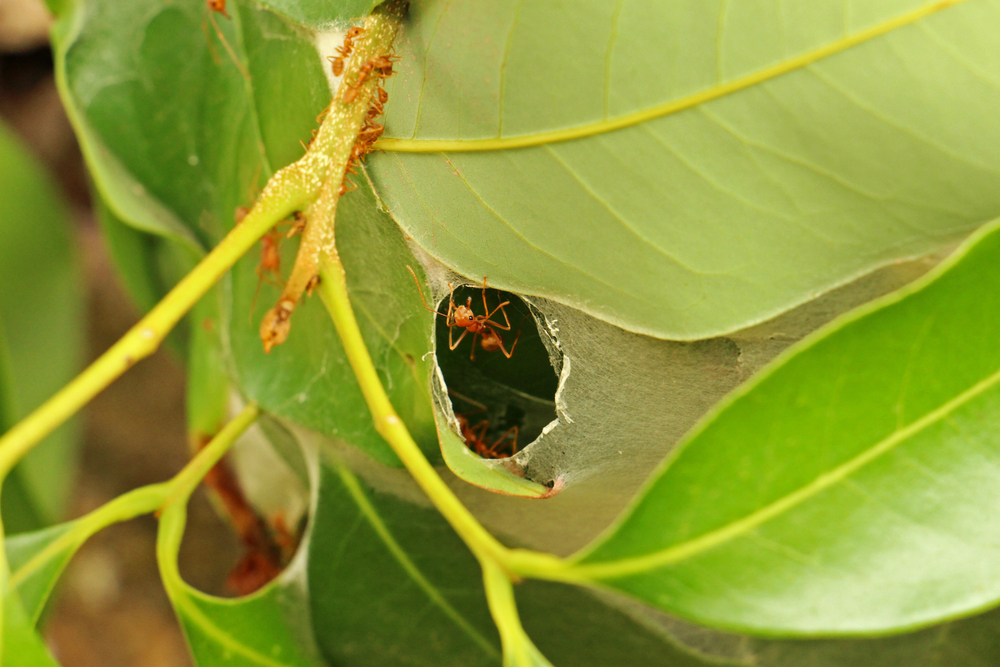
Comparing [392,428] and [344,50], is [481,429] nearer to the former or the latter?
[392,428]

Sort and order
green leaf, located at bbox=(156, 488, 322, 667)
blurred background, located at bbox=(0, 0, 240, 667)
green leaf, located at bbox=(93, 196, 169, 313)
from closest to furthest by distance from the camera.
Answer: green leaf, located at bbox=(156, 488, 322, 667)
green leaf, located at bbox=(93, 196, 169, 313)
blurred background, located at bbox=(0, 0, 240, 667)

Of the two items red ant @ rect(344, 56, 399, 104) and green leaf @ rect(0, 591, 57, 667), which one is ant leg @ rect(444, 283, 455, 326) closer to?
red ant @ rect(344, 56, 399, 104)

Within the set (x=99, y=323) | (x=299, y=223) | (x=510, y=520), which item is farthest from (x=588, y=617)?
(x=99, y=323)

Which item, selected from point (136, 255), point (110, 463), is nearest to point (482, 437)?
point (136, 255)

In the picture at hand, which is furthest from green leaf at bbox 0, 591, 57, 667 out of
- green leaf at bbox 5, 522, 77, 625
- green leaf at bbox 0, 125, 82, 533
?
green leaf at bbox 0, 125, 82, 533

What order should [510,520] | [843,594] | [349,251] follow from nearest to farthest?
[843,594] < [349,251] < [510,520]

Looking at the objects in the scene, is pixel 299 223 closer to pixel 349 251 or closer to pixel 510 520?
pixel 349 251

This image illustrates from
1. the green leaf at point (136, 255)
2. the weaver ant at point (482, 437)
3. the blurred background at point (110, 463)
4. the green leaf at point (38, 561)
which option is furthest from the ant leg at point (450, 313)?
the blurred background at point (110, 463)
